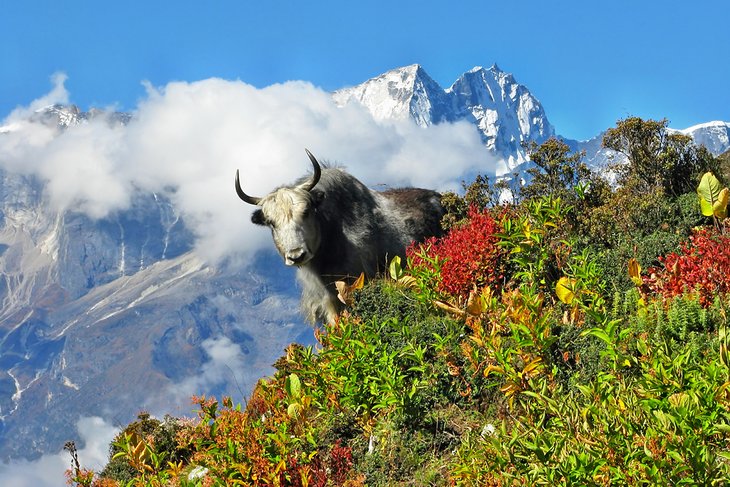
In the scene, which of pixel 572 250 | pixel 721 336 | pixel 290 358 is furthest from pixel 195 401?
pixel 721 336

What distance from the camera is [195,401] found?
7.38 meters

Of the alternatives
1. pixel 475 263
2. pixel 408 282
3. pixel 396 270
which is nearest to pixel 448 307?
pixel 475 263

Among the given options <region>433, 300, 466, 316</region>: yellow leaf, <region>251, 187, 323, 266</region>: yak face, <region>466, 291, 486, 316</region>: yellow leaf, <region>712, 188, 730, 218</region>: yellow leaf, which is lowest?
<region>466, 291, 486, 316</region>: yellow leaf

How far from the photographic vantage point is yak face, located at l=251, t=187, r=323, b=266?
438 inches

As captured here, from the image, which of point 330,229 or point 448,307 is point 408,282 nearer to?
point 448,307

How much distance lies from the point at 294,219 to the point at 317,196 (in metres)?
0.79

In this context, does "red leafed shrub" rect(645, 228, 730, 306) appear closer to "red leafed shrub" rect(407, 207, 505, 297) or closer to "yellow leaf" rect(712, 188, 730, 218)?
"yellow leaf" rect(712, 188, 730, 218)

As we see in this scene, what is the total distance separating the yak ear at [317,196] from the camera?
468 inches

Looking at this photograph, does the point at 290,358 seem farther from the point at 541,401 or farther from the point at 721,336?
the point at 721,336

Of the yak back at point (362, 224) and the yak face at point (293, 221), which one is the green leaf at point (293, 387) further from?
the yak back at point (362, 224)

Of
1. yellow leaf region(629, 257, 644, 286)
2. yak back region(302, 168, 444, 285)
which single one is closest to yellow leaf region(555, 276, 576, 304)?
yellow leaf region(629, 257, 644, 286)

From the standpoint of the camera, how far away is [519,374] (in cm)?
579

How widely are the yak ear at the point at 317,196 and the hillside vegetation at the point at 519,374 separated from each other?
3067 mm

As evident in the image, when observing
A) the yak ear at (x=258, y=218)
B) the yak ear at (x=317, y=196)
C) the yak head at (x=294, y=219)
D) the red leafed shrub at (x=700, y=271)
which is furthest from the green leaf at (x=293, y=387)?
the yak ear at (x=258, y=218)
